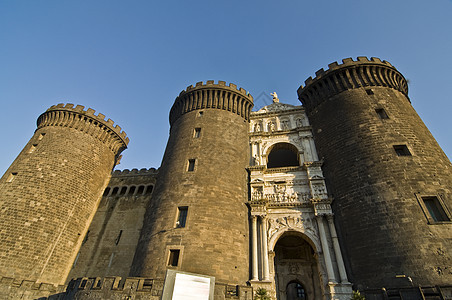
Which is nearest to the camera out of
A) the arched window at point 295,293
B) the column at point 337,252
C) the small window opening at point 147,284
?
the small window opening at point 147,284

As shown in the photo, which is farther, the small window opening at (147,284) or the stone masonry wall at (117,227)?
the stone masonry wall at (117,227)

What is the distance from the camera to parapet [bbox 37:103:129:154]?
2305 cm

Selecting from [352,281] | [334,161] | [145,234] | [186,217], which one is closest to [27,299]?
[145,234]

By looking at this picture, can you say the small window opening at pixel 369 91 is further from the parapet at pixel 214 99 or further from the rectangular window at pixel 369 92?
the parapet at pixel 214 99

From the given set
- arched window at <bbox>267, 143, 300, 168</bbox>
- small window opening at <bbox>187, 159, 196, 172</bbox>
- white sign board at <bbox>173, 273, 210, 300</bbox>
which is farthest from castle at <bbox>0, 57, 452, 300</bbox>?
arched window at <bbox>267, 143, 300, 168</bbox>

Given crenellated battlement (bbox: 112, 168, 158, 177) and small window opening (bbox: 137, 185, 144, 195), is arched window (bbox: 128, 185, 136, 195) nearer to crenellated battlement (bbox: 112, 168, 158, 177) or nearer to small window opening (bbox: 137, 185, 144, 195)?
small window opening (bbox: 137, 185, 144, 195)

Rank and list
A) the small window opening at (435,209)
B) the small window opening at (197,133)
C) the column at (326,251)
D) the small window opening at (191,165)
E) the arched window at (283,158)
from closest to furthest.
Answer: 1. the small window opening at (435,209)
2. the column at (326,251)
3. the small window opening at (191,165)
4. the small window opening at (197,133)
5. the arched window at (283,158)

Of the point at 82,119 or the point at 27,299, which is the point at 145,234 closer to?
the point at 27,299

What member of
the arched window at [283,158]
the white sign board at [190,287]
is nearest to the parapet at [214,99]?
the arched window at [283,158]

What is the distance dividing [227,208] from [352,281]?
7859 millimetres

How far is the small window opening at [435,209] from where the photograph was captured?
12.7 metres

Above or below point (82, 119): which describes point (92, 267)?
below

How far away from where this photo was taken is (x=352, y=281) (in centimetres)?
1302

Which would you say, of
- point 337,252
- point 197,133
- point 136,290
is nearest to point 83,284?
point 136,290
